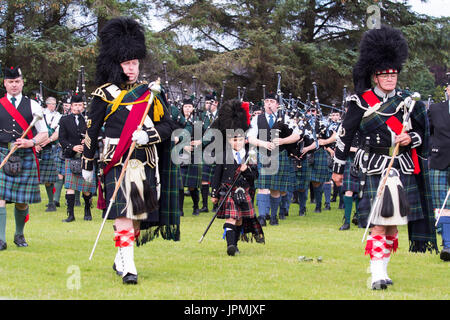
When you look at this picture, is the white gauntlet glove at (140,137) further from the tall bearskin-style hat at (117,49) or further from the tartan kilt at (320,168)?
the tartan kilt at (320,168)

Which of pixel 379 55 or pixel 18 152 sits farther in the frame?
pixel 18 152

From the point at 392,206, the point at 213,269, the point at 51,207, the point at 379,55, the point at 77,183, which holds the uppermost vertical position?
the point at 379,55

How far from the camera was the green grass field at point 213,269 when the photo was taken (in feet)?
16.3

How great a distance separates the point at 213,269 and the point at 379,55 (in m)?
2.29

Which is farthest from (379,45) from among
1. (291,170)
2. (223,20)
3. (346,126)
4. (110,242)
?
(223,20)

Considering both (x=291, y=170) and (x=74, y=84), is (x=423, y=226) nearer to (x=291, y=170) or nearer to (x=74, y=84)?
(x=291, y=170)

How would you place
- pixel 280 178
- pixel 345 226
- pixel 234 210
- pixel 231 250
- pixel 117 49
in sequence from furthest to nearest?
pixel 280 178
pixel 345 226
pixel 234 210
pixel 231 250
pixel 117 49

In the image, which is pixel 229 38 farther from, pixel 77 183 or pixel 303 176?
pixel 77 183

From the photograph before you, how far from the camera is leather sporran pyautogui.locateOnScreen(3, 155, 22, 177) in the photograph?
704 centimetres

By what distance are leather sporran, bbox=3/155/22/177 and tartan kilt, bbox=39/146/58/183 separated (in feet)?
12.9

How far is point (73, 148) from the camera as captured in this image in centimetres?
1000

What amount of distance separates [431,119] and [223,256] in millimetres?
2683

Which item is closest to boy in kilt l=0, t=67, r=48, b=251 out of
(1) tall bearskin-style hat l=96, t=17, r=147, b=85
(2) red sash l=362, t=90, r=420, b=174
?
(1) tall bearskin-style hat l=96, t=17, r=147, b=85

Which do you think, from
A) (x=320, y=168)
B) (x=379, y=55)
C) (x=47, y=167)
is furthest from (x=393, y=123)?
(x=320, y=168)
